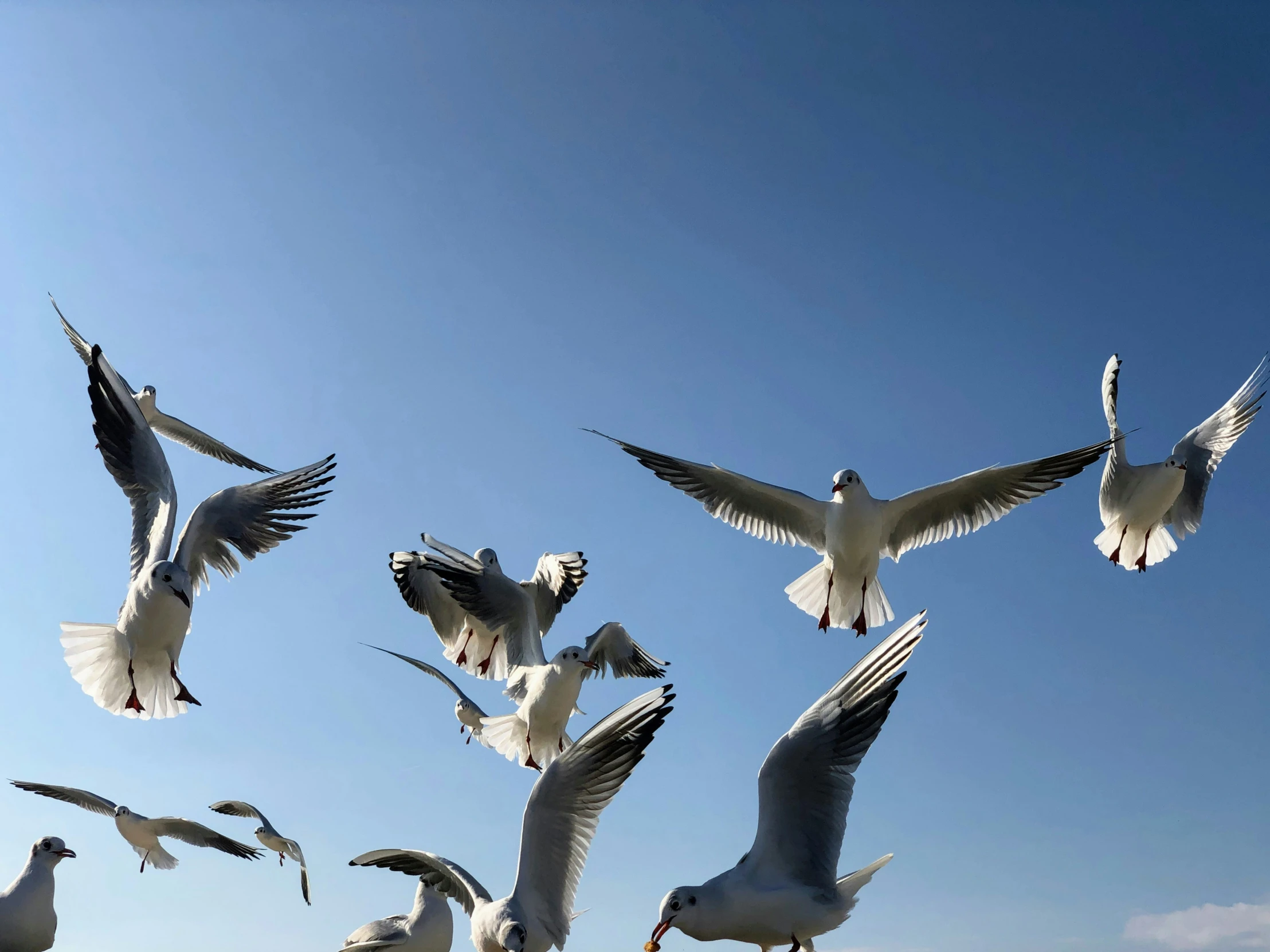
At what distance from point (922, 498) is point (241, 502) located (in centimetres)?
565

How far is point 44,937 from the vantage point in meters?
7.38

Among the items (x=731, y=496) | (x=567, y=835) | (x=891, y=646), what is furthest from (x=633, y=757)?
(x=731, y=496)

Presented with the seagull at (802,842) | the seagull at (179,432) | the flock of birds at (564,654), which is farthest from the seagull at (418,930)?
the seagull at (179,432)

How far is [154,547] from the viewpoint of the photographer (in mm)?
7750

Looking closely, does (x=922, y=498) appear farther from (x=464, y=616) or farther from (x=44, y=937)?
(x=44, y=937)

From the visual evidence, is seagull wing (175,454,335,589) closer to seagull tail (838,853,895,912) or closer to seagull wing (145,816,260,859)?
seagull wing (145,816,260,859)

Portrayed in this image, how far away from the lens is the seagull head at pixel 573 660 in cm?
854

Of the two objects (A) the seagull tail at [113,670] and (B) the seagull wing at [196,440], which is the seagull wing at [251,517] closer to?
(A) the seagull tail at [113,670]

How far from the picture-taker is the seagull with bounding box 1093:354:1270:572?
10.5 metres

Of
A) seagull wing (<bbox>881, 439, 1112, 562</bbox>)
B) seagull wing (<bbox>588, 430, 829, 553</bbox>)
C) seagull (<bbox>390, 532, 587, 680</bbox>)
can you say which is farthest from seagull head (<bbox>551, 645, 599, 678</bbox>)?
seagull wing (<bbox>881, 439, 1112, 562</bbox>)

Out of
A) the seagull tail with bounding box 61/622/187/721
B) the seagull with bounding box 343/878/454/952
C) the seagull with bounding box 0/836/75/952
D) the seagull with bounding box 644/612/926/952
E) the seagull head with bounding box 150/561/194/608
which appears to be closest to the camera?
the seagull with bounding box 644/612/926/952

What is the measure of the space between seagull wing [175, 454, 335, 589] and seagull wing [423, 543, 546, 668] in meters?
1.85

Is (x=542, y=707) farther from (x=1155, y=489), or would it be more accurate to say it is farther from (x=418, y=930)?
(x=1155, y=489)

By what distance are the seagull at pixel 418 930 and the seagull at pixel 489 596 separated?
3194 mm
